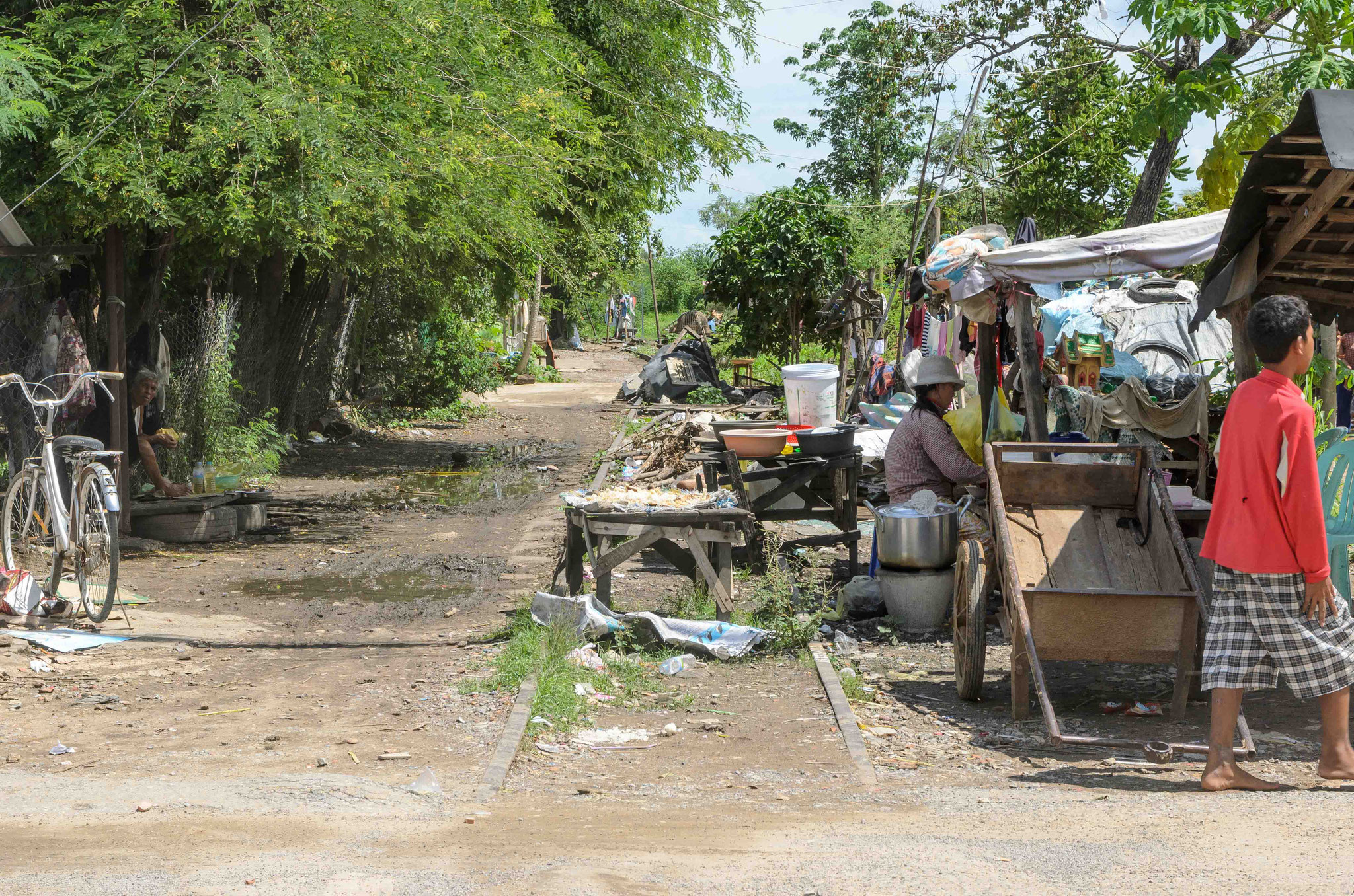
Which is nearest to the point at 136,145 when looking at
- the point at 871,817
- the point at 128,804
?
the point at 128,804

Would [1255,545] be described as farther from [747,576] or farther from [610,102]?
[610,102]

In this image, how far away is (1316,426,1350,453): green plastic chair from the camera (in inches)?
269

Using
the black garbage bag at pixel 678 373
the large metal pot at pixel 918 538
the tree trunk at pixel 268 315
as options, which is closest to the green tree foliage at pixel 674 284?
the black garbage bag at pixel 678 373

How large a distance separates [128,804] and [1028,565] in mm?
4422

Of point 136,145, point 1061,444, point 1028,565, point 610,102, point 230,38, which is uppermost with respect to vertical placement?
point 610,102

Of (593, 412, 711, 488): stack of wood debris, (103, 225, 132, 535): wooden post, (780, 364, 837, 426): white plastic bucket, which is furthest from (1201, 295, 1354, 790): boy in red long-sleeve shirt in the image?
(103, 225, 132, 535): wooden post

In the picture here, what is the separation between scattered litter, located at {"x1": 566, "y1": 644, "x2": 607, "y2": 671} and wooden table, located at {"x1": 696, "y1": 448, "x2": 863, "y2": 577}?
257 cm

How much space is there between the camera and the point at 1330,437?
7.18 meters

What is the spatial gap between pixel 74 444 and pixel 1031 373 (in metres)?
6.23

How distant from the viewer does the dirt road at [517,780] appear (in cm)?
379

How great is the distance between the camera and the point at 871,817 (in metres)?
4.66

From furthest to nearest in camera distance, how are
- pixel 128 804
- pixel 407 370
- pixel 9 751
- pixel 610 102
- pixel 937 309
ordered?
pixel 407 370, pixel 610 102, pixel 937 309, pixel 9 751, pixel 128 804

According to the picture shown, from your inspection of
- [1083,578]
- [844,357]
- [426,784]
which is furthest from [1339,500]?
[844,357]

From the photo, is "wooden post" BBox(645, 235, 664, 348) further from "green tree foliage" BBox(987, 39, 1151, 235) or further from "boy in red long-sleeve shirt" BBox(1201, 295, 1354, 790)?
"boy in red long-sleeve shirt" BBox(1201, 295, 1354, 790)
